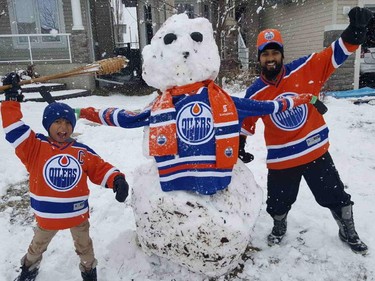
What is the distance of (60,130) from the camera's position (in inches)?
97.3

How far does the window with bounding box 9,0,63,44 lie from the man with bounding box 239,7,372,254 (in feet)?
35.4

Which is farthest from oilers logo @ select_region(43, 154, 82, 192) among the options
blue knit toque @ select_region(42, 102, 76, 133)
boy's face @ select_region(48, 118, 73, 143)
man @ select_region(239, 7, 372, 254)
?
man @ select_region(239, 7, 372, 254)

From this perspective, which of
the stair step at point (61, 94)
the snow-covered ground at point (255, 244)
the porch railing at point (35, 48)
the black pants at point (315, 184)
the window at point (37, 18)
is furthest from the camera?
the window at point (37, 18)

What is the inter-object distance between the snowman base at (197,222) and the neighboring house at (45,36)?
9.26 m

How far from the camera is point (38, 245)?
2.54m

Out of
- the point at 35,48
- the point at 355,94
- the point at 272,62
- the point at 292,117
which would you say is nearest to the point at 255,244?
the point at 292,117

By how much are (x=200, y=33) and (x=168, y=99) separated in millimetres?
513

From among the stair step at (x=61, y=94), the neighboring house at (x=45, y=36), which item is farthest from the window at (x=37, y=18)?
the stair step at (x=61, y=94)

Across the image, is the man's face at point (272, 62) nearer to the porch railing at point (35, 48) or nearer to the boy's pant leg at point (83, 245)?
the boy's pant leg at point (83, 245)

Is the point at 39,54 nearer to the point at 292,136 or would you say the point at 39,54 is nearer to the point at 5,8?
the point at 5,8

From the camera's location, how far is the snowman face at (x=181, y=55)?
2377 mm

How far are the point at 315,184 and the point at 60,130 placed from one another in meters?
2.06

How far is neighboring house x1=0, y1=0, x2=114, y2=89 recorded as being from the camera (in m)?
11.1

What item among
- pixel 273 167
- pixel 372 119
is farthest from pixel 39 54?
pixel 273 167
